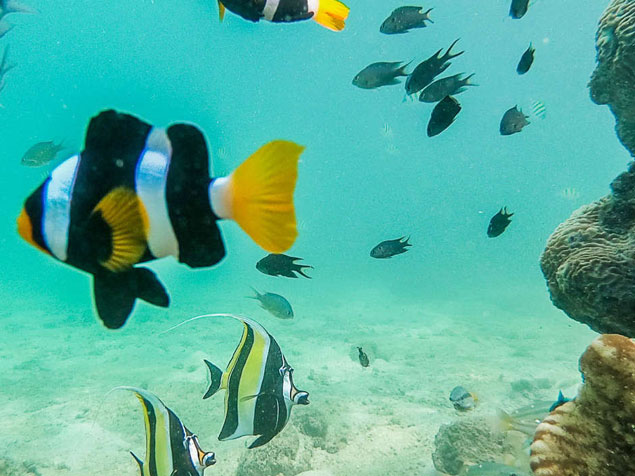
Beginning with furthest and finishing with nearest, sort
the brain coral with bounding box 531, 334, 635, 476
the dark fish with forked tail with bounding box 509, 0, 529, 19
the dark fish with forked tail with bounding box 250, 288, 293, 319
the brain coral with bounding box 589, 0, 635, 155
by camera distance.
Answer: the dark fish with forked tail with bounding box 250, 288, 293, 319, the brain coral with bounding box 589, 0, 635, 155, the dark fish with forked tail with bounding box 509, 0, 529, 19, the brain coral with bounding box 531, 334, 635, 476

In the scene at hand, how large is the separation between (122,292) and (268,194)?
15.7 inches

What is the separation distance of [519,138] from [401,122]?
33.1 m

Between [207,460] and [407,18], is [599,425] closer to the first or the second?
[207,460]

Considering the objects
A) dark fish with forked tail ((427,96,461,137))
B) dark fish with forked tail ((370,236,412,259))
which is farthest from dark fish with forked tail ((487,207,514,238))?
dark fish with forked tail ((427,96,461,137))

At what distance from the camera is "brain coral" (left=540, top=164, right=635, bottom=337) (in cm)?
342

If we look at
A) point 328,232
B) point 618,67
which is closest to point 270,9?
point 618,67

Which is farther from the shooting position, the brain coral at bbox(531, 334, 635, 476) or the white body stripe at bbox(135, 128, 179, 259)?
the brain coral at bbox(531, 334, 635, 476)

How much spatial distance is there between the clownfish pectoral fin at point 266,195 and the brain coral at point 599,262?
12.1 ft

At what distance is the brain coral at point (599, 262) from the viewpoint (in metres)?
3.42

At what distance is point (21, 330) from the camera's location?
57.9 ft

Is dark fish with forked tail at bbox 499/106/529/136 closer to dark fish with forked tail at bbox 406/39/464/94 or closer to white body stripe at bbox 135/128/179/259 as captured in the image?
dark fish with forked tail at bbox 406/39/464/94

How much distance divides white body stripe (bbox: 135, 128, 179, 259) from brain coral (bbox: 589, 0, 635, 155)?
205 inches

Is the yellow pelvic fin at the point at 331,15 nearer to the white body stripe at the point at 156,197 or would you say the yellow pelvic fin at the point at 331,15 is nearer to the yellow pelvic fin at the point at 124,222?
the white body stripe at the point at 156,197

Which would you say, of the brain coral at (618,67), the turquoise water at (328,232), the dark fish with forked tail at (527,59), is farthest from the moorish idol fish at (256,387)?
the brain coral at (618,67)
